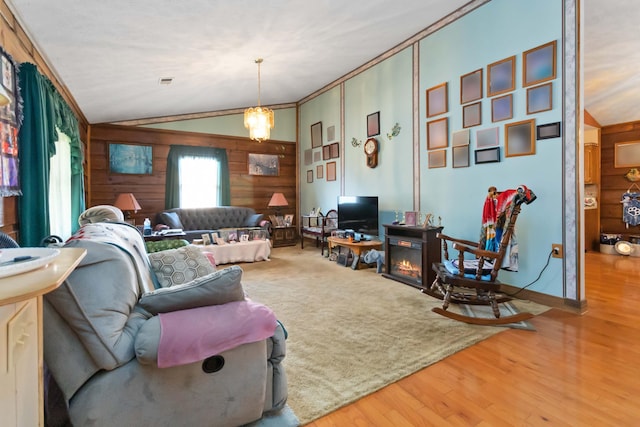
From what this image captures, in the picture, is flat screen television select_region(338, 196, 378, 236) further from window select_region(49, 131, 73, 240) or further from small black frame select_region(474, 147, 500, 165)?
window select_region(49, 131, 73, 240)

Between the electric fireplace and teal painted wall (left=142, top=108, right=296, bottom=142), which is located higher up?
teal painted wall (left=142, top=108, right=296, bottom=142)

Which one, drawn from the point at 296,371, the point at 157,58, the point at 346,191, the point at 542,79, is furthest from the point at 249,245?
the point at 542,79

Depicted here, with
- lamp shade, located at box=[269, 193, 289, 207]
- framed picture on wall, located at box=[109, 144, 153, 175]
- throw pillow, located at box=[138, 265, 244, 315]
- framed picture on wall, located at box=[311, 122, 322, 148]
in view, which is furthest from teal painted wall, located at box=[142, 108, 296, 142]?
throw pillow, located at box=[138, 265, 244, 315]

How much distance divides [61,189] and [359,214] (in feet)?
13.0

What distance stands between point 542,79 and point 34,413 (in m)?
4.20

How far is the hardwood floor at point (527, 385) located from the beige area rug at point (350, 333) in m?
0.11

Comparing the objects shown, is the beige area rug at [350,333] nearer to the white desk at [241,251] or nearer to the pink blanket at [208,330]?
the pink blanket at [208,330]

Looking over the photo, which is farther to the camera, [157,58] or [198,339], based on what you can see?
[157,58]

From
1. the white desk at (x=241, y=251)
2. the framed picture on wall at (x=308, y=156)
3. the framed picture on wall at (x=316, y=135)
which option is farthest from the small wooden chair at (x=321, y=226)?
the framed picture on wall at (x=316, y=135)

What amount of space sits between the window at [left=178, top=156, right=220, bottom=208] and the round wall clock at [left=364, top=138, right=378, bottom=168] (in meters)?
3.39

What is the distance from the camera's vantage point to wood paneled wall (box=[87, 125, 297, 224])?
598 centimetres

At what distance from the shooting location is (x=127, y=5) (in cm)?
243

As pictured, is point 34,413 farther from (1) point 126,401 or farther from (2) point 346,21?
(2) point 346,21

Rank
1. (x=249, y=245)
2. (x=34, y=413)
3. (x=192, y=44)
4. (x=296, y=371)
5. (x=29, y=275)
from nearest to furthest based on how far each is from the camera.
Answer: (x=29, y=275) < (x=34, y=413) < (x=296, y=371) < (x=192, y=44) < (x=249, y=245)
